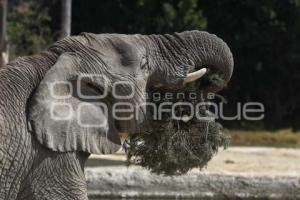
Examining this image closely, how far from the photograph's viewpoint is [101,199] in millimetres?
8258

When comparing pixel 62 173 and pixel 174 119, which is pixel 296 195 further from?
pixel 62 173

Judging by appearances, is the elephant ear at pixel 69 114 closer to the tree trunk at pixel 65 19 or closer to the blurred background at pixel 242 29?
the tree trunk at pixel 65 19

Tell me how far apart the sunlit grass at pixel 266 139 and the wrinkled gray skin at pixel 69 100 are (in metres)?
12.2

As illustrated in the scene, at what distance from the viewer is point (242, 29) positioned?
2022cm

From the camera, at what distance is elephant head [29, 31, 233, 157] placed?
12.6 feet

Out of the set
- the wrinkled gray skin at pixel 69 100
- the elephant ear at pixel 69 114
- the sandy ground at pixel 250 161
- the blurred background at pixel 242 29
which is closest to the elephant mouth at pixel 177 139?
the wrinkled gray skin at pixel 69 100

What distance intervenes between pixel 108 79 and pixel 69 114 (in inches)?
12.2

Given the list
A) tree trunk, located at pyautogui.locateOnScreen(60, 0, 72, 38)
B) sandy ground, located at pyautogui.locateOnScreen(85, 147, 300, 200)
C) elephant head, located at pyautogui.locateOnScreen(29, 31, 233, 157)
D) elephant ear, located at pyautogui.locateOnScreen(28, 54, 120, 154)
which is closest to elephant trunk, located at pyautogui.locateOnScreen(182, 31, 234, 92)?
elephant head, located at pyautogui.locateOnScreen(29, 31, 233, 157)

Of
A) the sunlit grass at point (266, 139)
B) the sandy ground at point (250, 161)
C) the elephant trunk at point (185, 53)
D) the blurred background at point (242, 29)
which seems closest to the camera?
the elephant trunk at point (185, 53)

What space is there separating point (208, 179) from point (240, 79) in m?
12.8

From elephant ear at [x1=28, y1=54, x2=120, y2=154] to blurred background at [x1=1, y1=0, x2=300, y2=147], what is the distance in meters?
13.8

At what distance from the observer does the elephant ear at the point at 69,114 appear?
380 centimetres

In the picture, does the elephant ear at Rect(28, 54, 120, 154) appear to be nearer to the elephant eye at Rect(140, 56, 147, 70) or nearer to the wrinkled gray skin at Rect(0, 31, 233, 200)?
the wrinkled gray skin at Rect(0, 31, 233, 200)

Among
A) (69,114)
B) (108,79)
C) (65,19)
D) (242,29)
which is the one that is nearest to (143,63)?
(108,79)
